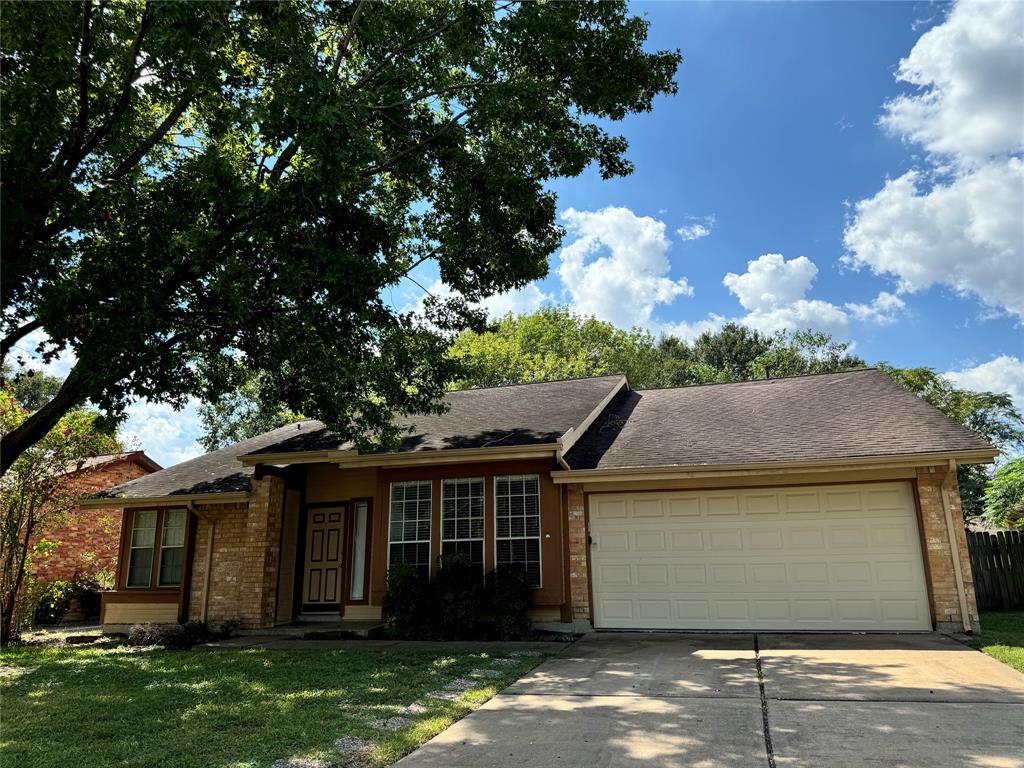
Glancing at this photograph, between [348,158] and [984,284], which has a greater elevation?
[984,284]

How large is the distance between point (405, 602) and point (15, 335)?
6378 mm

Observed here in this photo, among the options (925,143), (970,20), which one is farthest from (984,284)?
(970,20)

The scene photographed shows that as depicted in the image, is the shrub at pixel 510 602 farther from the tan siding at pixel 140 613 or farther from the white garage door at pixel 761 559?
the tan siding at pixel 140 613

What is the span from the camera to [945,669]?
6434mm

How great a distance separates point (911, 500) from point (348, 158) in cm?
888

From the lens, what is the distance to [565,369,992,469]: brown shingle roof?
9.33 meters

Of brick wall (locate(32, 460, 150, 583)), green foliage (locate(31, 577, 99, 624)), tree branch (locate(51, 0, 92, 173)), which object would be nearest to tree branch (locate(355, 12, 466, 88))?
tree branch (locate(51, 0, 92, 173))

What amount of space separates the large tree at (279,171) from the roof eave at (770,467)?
10.1ft

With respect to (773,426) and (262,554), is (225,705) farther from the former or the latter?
(773,426)

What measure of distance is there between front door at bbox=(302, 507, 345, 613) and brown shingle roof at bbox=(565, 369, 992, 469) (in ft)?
17.3

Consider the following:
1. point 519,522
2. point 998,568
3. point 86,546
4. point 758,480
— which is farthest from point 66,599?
point 998,568

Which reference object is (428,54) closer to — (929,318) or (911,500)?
(911,500)

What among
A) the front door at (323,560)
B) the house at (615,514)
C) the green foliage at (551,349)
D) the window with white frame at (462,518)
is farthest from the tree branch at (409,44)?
the green foliage at (551,349)

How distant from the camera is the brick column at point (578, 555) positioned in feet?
33.0
